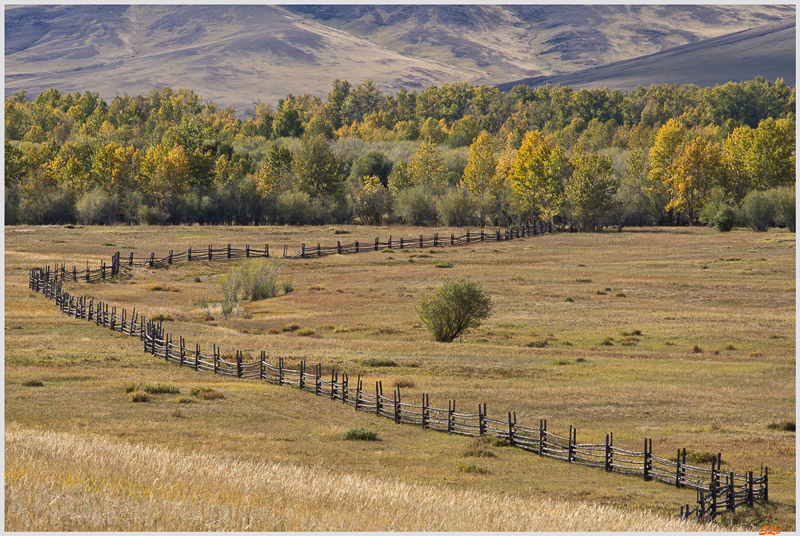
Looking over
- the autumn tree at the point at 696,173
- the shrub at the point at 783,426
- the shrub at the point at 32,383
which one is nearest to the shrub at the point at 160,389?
A: the shrub at the point at 32,383

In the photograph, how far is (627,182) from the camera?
136 meters

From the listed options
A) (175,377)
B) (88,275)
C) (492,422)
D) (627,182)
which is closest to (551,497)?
(492,422)

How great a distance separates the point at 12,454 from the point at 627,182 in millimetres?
130316

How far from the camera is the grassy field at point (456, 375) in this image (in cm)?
2138

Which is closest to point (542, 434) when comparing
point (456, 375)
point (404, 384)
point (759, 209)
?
point (404, 384)

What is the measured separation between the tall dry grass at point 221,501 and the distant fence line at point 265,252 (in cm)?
5605

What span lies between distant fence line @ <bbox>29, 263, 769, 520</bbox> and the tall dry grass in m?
3.78

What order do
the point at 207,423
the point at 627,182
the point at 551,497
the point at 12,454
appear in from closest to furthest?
1. the point at 12,454
2. the point at 551,497
3. the point at 207,423
4. the point at 627,182

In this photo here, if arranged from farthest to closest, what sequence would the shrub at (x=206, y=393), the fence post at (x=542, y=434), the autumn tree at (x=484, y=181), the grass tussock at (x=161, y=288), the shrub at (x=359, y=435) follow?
the autumn tree at (x=484, y=181), the grass tussock at (x=161, y=288), the shrub at (x=206, y=393), the shrub at (x=359, y=435), the fence post at (x=542, y=434)

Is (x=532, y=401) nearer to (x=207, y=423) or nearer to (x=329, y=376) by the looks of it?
(x=329, y=376)

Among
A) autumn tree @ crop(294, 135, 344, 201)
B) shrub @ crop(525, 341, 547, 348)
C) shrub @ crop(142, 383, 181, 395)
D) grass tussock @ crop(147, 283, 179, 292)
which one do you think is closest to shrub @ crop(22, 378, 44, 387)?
shrub @ crop(142, 383, 181, 395)

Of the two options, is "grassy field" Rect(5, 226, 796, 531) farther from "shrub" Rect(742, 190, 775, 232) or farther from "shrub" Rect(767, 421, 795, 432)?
"shrub" Rect(742, 190, 775, 232)

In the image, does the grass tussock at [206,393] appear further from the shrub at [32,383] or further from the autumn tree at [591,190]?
the autumn tree at [591,190]

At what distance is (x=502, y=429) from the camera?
87.9ft
